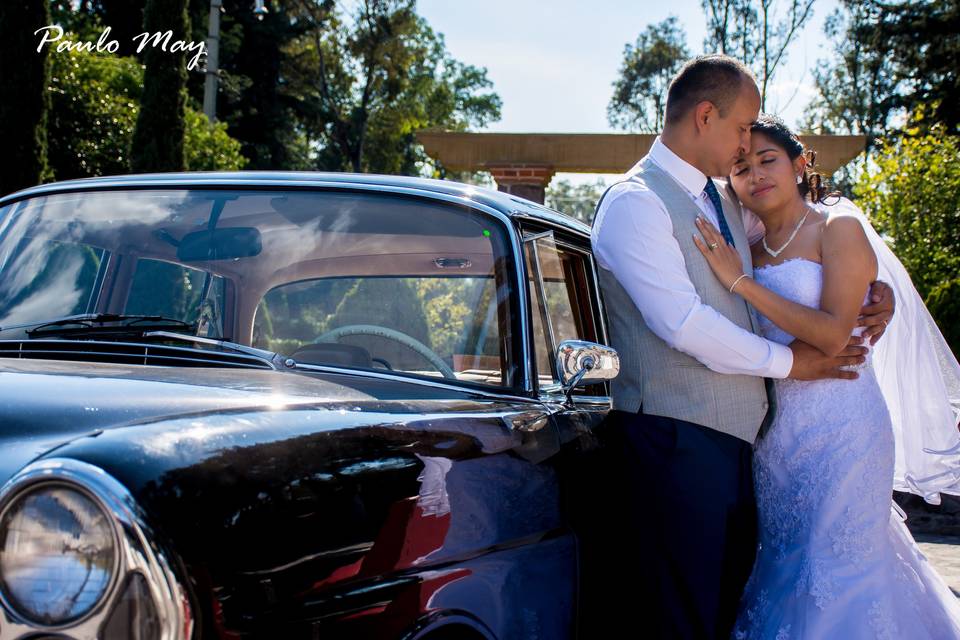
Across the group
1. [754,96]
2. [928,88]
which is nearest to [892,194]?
[754,96]

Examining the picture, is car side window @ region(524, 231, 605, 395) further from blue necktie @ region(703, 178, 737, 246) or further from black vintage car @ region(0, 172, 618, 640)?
blue necktie @ region(703, 178, 737, 246)

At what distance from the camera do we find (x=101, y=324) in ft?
8.91

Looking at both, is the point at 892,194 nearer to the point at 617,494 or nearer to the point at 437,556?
the point at 617,494

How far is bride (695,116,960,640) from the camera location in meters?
3.12

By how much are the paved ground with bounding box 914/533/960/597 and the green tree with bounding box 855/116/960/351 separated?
4.40 m

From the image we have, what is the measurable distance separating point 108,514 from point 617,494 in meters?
1.68

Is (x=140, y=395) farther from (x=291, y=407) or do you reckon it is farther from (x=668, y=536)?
(x=668, y=536)

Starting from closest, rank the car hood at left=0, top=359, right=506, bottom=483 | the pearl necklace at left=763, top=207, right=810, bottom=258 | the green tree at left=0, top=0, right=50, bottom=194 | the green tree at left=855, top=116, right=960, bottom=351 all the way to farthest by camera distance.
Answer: the car hood at left=0, top=359, right=506, bottom=483 < the pearl necklace at left=763, top=207, right=810, bottom=258 < the green tree at left=855, top=116, right=960, bottom=351 < the green tree at left=0, top=0, right=50, bottom=194

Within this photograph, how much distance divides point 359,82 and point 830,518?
35271mm

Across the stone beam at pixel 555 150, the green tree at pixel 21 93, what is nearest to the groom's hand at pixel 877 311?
the stone beam at pixel 555 150

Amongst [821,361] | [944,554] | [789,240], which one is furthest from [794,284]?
[944,554]

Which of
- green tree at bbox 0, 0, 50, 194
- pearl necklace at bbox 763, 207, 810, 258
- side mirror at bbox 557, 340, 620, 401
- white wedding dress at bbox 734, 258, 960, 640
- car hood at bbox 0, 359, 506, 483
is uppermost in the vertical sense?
green tree at bbox 0, 0, 50, 194

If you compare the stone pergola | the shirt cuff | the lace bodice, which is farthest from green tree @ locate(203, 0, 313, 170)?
the shirt cuff

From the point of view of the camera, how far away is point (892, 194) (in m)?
12.9
